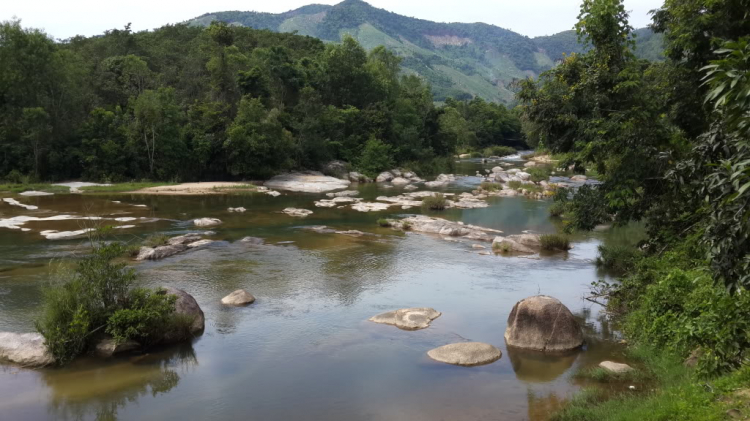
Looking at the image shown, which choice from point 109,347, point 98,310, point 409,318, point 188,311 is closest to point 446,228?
point 409,318

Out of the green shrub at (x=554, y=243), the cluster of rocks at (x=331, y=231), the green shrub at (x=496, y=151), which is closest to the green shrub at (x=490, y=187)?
the cluster of rocks at (x=331, y=231)

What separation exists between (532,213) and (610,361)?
2547 centimetres

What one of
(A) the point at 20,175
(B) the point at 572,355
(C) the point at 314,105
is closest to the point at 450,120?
(C) the point at 314,105

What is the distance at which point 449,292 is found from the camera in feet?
67.3

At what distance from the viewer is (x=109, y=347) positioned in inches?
560

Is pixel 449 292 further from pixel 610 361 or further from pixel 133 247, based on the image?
pixel 133 247

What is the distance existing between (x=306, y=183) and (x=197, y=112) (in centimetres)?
1424

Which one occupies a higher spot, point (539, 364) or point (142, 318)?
point (142, 318)

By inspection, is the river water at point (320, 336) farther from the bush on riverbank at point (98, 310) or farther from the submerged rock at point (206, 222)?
the submerged rock at point (206, 222)

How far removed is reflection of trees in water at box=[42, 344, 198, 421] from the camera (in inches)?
466

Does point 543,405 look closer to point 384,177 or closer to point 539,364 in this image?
point 539,364

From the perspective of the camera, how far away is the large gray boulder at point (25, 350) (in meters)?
13.6

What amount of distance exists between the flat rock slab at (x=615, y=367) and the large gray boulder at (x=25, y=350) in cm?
1383

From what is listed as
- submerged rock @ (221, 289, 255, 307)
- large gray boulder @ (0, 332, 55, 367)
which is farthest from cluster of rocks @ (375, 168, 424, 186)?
large gray boulder @ (0, 332, 55, 367)
